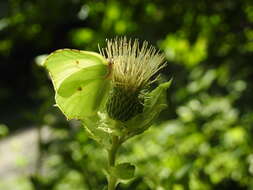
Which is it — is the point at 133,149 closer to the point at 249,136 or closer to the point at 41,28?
the point at 249,136

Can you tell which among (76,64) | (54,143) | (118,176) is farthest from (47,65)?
(54,143)

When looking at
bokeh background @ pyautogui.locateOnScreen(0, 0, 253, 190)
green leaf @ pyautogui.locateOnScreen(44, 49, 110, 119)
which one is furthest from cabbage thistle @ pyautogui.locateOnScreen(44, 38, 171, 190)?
bokeh background @ pyautogui.locateOnScreen(0, 0, 253, 190)

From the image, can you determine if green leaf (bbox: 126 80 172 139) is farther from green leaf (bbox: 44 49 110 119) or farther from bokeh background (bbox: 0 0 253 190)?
bokeh background (bbox: 0 0 253 190)

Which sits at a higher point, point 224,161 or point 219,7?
point 219,7

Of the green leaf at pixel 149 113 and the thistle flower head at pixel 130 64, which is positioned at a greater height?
the thistle flower head at pixel 130 64

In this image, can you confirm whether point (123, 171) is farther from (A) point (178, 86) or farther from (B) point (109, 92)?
(A) point (178, 86)

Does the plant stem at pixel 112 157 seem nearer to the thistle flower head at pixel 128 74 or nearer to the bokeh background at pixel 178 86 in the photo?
the thistle flower head at pixel 128 74

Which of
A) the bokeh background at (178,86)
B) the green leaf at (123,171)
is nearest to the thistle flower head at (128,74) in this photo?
the green leaf at (123,171)
